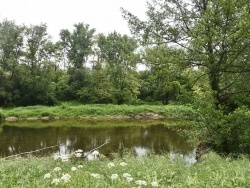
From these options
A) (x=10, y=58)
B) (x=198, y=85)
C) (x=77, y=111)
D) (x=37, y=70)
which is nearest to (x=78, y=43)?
(x=37, y=70)

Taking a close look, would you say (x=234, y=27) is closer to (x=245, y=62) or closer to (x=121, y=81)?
(x=245, y=62)

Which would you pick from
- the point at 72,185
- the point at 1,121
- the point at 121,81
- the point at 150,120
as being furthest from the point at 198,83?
the point at 121,81

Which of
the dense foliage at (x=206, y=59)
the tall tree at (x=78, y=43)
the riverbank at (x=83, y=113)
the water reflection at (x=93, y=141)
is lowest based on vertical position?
the water reflection at (x=93, y=141)

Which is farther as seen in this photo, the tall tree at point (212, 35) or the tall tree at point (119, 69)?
the tall tree at point (119, 69)

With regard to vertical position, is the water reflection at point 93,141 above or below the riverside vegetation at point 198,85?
below

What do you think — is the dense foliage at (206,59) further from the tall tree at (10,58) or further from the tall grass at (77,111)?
the tall tree at (10,58)

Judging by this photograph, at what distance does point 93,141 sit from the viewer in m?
18.2

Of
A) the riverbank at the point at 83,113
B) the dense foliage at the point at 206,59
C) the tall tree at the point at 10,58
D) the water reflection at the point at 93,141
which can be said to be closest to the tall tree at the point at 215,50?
the dense foliage at the point at 206,59

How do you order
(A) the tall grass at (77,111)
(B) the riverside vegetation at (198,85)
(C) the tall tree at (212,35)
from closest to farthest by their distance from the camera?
(B) the riverside vegetation at (198,85) < (C) the tall tree at (212,35) < (A) the tall grass at (77,111)

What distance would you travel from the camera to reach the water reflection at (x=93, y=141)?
15.3 metres

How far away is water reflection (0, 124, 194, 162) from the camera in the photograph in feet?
50.1

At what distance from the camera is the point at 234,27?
8.84 m

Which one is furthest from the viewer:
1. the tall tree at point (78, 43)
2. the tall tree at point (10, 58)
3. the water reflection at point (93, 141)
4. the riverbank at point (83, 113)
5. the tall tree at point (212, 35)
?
the tall tree at point (78, 43)

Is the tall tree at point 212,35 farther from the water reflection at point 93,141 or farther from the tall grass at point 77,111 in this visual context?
the tall grass at point 77,111
